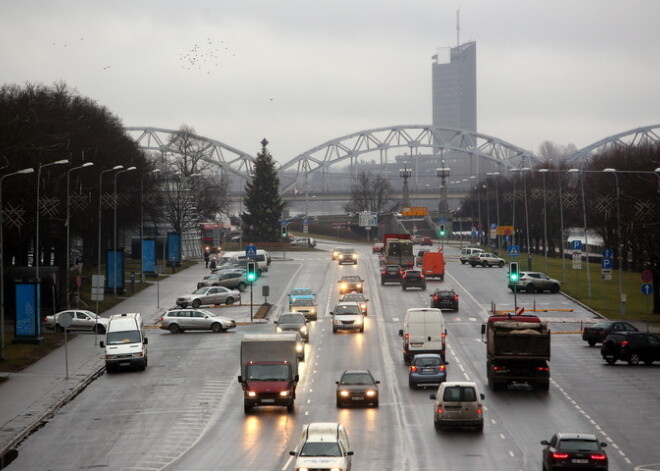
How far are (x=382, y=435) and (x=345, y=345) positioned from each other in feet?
76.0

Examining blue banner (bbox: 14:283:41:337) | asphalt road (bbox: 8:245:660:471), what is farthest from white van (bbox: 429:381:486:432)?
blue banner (bbox: 14:283:41:337)

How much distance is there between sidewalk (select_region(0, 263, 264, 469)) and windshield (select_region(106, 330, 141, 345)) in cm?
138

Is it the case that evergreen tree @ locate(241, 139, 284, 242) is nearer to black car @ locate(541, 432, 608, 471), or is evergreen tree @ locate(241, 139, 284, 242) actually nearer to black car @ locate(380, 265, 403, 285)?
black car @ locate(380, 265, 403, 285)

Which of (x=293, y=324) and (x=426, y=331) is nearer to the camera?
(x=426, y=331)

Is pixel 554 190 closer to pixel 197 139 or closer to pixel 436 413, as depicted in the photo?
pixel 197 139

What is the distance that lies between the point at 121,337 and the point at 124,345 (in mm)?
397

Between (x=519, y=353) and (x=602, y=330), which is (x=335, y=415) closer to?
(x=519, y=353)

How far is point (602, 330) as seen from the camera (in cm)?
5834

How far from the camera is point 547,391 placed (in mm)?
44438

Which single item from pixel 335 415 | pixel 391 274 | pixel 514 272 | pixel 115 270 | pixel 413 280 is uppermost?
Result: pixel 115 270

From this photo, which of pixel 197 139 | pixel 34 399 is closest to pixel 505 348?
pixel 34 399

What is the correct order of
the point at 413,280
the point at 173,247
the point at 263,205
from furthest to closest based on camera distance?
the point at 263,205, the point at 173,247, the point at 413,280

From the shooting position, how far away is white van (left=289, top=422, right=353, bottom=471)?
27250 millimetres

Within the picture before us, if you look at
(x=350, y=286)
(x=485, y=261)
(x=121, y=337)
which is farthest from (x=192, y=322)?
(x=485, y=261)
